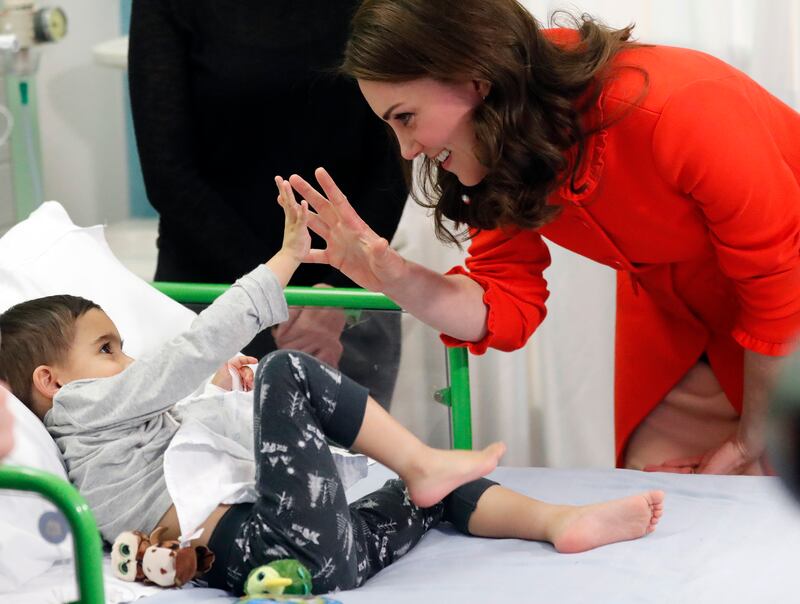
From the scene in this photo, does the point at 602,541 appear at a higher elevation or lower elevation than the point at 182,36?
lower

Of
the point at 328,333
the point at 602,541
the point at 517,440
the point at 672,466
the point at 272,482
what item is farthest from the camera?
the point at 517,440

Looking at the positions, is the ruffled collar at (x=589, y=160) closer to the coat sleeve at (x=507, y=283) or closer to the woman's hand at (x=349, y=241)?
the coat sleeve at (x=507, y=283)

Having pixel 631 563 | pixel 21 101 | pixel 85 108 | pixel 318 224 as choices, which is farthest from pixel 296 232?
pixel 85 108

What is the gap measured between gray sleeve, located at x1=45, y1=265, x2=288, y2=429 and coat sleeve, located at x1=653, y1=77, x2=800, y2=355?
2.09ft

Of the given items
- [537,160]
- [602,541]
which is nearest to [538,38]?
[537,160]

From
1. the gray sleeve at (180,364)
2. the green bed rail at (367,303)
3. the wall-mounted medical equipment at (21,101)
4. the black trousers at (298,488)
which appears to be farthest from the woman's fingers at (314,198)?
the wall-mounted medical equipment at (21,101)

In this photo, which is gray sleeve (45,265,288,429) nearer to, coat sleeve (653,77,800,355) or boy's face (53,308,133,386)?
boy's face (53,308,133,386)

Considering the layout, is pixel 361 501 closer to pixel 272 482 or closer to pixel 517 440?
pixel 272 482

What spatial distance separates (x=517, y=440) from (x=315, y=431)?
3.65 ft

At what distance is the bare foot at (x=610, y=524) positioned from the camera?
4.99 feet

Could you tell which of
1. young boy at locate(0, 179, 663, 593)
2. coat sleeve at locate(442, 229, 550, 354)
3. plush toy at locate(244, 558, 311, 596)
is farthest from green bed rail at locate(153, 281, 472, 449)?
plush toy at locate(244, 558, 311, 596)

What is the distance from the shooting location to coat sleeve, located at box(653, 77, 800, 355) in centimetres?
144

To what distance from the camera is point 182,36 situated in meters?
2.02

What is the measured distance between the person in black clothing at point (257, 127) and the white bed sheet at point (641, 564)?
0.50 m
